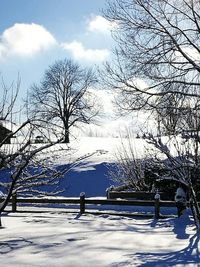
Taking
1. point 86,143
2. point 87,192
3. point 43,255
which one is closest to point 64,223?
point 43,255

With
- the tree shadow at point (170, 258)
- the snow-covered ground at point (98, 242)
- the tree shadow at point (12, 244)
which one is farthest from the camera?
the tree shadow at point (12, 244)

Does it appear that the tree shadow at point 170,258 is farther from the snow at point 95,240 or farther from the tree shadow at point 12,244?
the tree shadow at point 12,244

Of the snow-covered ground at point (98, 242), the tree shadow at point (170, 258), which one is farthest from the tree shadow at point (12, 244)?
the tree shadow at point (170, 258)

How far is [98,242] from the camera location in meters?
10.5

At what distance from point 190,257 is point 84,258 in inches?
79.2

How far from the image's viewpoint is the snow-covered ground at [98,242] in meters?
8.20

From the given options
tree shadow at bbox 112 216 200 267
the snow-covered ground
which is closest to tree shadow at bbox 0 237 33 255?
the snow-covered ground

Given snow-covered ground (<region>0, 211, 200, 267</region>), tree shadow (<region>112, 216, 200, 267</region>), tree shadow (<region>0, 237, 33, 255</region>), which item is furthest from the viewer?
tree shadow (<region>0, 237, 33, 255</region>)

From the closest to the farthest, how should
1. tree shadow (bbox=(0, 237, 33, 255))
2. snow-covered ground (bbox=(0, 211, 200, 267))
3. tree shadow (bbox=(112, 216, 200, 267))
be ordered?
tree shadow (bbox=(112, 216, 200, 267)) → snow-covered ground (bbox=(0, 211, 200, 267)) → tree shadow (bbox=(0, 237, 33, 255))

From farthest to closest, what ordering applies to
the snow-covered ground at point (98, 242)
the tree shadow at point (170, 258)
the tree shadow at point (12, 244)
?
1. the tree shadow at point (12, 244)
2. the snow-covered ground at point (98, 242)
3. the tree shadow at point (170, 258)

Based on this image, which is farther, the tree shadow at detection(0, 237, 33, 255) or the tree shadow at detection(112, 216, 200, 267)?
the tree shadow at detection(0, 237, 33, 255)

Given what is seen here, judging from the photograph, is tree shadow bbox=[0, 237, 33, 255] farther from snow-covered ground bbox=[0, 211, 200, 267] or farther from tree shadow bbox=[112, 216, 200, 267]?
tree shadow bbox=[112, 216, 200, 267]

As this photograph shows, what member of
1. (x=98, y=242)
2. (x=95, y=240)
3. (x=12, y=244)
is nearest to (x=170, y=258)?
(x=98, y=242)

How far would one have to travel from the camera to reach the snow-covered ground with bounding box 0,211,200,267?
8203 mm
